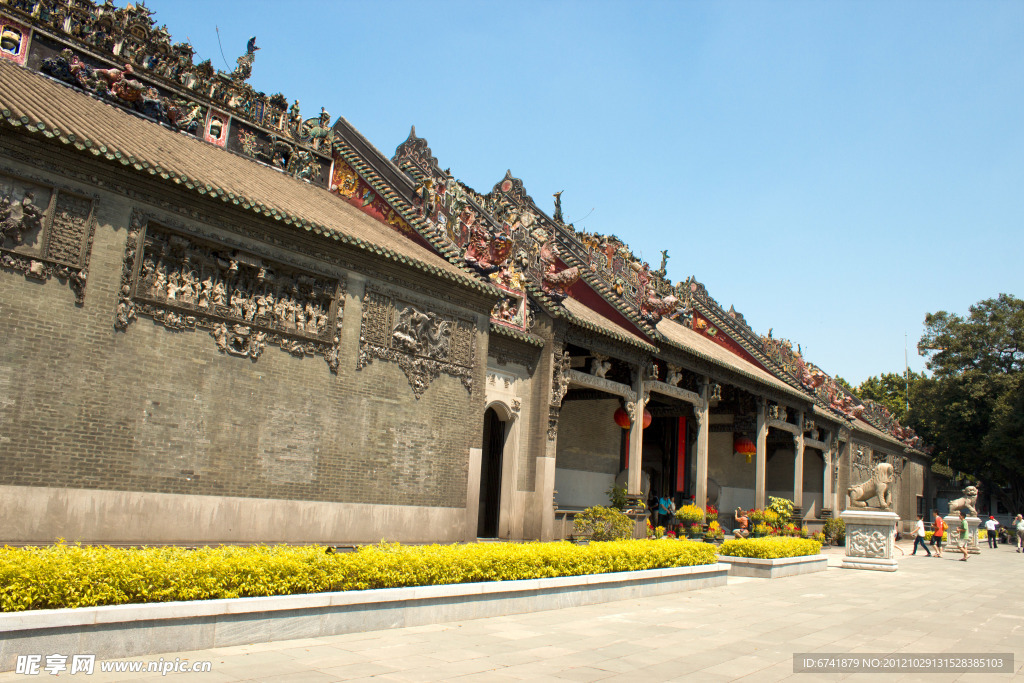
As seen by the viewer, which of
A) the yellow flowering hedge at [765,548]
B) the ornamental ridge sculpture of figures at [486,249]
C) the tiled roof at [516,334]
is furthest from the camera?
the yellow flowering hedge at [765,548]

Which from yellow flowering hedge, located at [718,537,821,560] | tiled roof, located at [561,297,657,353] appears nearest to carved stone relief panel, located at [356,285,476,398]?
tiled roof, located at [561,297,657,353]

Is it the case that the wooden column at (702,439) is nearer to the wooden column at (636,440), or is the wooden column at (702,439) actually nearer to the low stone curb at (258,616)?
the wooden column at (636,440)

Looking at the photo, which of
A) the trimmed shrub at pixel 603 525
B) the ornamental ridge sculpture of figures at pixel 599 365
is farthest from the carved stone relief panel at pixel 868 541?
the ornamental ridge sculpture of figures at pixel 599 365

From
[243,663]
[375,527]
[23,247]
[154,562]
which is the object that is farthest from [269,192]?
[243,663]

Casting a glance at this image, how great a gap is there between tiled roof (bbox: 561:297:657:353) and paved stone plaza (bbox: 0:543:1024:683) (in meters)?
6.05

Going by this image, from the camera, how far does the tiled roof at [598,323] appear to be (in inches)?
644

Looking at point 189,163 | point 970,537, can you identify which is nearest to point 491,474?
point 189,163

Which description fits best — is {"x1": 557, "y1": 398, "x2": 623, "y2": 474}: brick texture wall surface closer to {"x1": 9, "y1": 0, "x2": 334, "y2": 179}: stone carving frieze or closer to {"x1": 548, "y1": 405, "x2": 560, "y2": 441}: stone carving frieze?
{"x1": 548, "y1": 405, "x2": 560, "y2": 441}: stone carving frieze

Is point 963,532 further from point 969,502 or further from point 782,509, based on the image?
point 782,509

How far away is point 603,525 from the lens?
15.1m

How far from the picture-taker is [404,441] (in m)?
12.7

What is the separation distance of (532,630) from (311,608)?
2.39 m

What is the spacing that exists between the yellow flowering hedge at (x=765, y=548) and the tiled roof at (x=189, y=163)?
7.39m

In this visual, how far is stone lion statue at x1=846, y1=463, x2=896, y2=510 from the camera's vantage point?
18406mm
